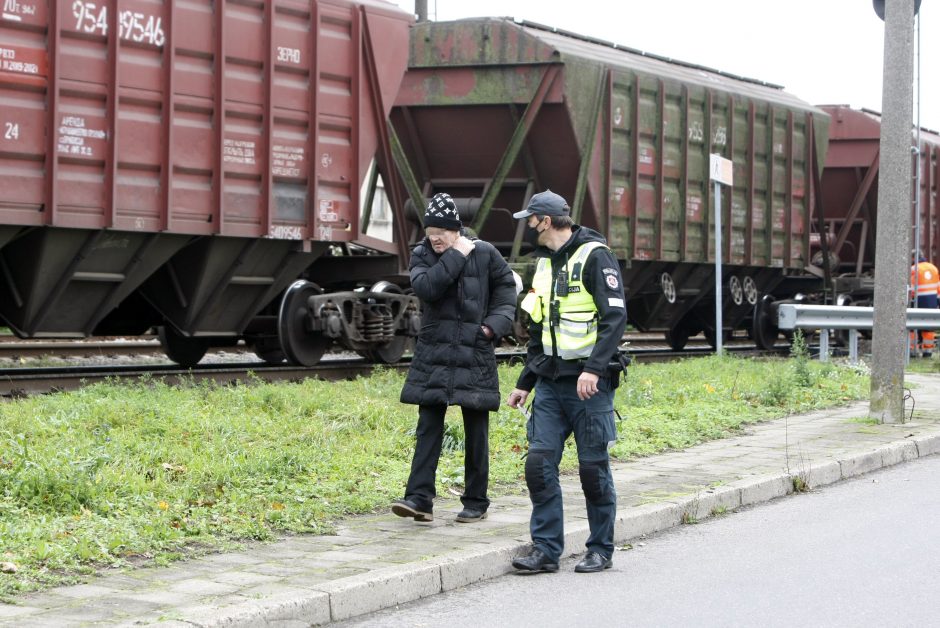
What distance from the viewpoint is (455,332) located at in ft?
21.7

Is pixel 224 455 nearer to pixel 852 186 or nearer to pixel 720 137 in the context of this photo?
pixel 720 137

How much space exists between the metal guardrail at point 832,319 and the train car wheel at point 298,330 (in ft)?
17.1

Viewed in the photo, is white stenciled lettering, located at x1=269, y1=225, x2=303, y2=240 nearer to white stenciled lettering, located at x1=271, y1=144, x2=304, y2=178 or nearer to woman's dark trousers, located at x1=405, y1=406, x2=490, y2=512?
white stenciled lettering, located at x1=271, y1=144, x2=304, y2=178

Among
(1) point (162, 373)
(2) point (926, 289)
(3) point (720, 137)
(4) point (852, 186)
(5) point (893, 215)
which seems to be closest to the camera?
(5) point (893, 215)

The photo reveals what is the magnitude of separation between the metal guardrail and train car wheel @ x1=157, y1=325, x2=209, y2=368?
6.30 m

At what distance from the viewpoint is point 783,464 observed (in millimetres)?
8484

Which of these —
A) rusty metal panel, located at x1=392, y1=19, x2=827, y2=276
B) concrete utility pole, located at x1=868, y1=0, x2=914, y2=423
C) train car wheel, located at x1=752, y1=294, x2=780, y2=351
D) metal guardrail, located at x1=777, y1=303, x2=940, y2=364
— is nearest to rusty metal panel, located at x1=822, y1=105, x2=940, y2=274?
train car wheel, located at x1=752, y1=294, x2=780, y2=351

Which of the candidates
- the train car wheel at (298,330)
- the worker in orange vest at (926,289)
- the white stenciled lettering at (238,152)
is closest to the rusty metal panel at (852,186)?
the worker in orange vest at (926,289)

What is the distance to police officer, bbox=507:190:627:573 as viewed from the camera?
5938mm

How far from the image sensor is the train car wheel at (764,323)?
20625 mm

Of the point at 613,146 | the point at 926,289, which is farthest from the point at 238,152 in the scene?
the point at 926,289

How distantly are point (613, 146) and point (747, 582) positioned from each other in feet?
36.6

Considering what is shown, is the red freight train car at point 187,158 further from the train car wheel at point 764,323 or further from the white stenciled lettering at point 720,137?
the train car wheel at point 764,323

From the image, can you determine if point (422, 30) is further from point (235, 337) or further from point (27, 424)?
point (27, 424)
